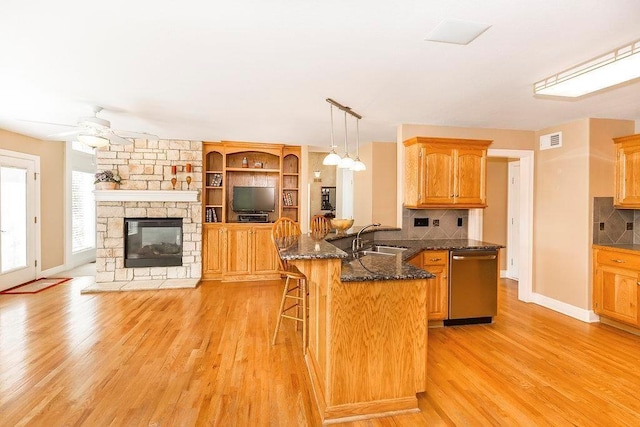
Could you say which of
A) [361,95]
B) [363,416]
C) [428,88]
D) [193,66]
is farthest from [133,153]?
[363,416]

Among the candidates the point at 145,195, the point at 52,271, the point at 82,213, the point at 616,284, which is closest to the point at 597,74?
the point at 616,284

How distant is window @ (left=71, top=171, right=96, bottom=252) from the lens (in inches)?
278

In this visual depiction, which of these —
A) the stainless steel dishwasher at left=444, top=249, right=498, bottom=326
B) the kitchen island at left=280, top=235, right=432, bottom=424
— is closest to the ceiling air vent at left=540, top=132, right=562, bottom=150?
the stainless steel dishwasher at left=444, top=249, right=498, bottom=326

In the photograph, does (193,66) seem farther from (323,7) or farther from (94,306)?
(94,306)

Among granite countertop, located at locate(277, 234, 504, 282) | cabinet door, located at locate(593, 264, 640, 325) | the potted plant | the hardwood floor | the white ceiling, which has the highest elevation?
the white ceiling

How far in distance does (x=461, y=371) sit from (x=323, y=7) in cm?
292

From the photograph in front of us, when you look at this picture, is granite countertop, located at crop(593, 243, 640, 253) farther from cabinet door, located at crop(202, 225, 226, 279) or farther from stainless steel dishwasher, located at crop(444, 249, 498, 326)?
cabinet door, located at crop(202, 225, 226, 279)

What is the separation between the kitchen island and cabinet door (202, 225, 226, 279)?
410cm

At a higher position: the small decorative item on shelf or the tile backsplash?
the small decorative item on shelf

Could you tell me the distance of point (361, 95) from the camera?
3.40 meters

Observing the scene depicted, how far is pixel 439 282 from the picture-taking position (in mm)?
3908

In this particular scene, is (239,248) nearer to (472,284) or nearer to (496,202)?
(472,284)

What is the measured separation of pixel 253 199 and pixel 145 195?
1.80 meters

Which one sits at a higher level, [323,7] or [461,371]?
[323,7]
